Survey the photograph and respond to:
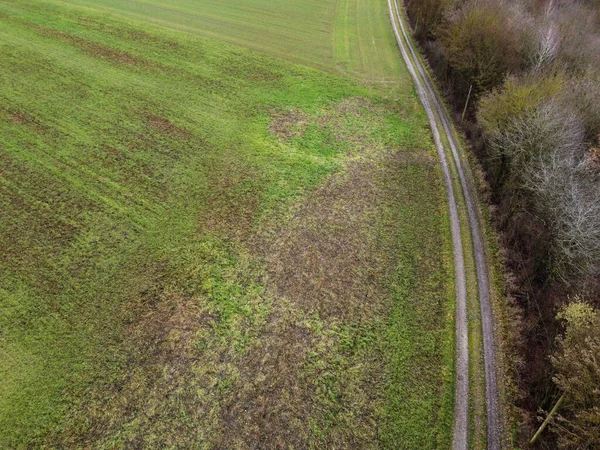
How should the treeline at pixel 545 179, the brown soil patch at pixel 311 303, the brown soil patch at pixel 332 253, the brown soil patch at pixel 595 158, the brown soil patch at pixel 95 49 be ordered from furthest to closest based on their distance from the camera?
the brown soil patch at pixel 95 49
the brown soil patch at pixel 595 158
the brown soil patch at pixel 332 253
the brown soil patch at pixel 311 303
the treeline at pixel 545 179

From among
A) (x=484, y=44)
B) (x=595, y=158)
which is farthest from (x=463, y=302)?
(x=484, y=44)

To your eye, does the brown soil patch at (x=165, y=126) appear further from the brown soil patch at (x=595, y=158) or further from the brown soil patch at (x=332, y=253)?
the brown soil patch at (x=595, y=158)

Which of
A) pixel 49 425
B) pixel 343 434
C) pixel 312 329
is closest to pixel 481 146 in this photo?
pixel 312 329

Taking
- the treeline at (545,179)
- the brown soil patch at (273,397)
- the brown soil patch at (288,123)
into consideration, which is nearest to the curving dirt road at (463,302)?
the treeline at (545,179)

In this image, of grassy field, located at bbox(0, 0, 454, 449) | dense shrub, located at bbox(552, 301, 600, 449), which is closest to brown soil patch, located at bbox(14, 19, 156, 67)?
grassy field, located at bbox(0, 0, 454, 449)

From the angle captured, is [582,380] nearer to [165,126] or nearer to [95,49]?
[165,126]

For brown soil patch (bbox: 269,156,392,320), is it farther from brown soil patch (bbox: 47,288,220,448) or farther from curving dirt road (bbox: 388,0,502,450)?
brown soil patch (bbox: 47,288,220,448)

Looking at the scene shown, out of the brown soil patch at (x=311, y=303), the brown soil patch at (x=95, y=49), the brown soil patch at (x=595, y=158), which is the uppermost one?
the brown soil patch at (x=595, y=158)
